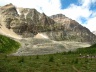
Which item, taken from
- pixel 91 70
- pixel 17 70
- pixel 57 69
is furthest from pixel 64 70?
pixel 17 70

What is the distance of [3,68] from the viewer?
93.9 ft

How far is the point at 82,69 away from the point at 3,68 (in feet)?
29.1

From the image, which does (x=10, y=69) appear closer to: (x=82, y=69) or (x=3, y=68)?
(x=3, y=68)

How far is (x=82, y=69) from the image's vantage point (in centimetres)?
2953

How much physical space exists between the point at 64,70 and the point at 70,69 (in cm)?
102

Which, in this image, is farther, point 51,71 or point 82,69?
point 82,69

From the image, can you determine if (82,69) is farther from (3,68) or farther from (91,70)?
(3,68)

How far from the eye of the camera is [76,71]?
27.8 metres

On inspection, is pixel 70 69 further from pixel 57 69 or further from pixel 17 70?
pixel 17 70

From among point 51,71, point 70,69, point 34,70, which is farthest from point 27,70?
point 70,69

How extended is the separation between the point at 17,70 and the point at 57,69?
448 cm

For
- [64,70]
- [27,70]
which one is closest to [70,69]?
[64,70]

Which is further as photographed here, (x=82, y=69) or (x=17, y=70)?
(x=82, y=69)

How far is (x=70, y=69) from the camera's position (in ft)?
95.6
